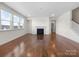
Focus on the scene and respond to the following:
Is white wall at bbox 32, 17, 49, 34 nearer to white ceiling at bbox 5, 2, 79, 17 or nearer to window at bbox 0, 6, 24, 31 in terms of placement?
white ceiling at bbox 5, 2, 79, 17

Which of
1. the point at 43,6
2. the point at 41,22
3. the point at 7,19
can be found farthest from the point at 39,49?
the point at 41,22

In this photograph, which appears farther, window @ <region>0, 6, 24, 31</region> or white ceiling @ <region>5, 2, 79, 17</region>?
white ceiling @ <region>5, 2, 79, 17</region>

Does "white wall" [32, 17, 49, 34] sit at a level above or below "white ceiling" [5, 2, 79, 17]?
below

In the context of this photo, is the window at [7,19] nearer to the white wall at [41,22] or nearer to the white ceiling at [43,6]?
the white ceiling at [43,6]

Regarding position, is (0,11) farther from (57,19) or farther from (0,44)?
(57,19)

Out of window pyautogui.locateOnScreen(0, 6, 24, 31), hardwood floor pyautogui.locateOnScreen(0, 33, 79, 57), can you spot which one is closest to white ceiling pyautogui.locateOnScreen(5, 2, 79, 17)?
window pyautogui.locateOnScreen(0, 6, 24, 31)

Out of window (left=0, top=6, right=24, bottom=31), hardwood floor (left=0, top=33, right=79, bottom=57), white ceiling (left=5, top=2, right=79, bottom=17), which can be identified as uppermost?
white ceiling (left=5, top=2, right=79, bottom=17)

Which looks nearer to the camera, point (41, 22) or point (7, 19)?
point (7, 19)

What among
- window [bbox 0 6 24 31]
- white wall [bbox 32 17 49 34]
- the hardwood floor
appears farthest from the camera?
white wall [bbox 32 17 49 34]

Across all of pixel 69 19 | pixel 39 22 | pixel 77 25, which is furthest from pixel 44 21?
pixel 77 25

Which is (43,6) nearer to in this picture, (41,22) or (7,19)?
(7,19)

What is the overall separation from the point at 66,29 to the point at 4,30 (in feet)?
15.7

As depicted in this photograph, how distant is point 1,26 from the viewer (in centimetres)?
374

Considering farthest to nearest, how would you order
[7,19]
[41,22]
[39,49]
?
[41,22] → [7,19] → [39,49]
